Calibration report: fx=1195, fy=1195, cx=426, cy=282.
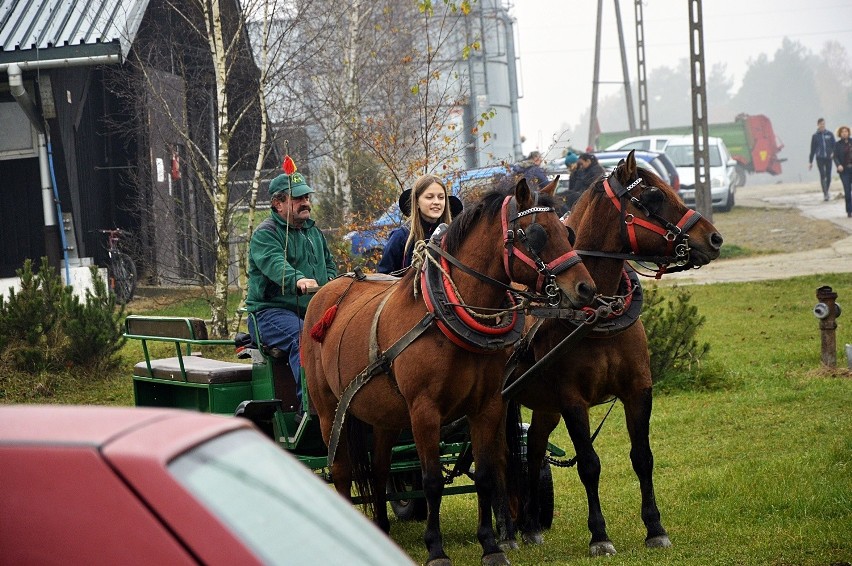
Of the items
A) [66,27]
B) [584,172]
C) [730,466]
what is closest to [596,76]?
[584,172]

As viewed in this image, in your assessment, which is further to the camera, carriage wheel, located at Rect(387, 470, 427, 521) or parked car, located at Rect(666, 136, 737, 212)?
parked car, located at Rect(666, 136, 737, 212)

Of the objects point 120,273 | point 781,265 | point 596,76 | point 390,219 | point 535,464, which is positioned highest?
point 596,76

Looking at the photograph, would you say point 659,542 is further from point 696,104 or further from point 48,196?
point 696,104

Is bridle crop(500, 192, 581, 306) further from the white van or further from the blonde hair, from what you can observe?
the white van

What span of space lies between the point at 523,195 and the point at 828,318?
19.3 feet

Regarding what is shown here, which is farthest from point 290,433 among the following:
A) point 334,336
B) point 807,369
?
point 807,369

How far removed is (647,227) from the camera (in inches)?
247

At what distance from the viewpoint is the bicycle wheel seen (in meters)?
18.0

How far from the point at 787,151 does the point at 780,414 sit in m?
95.4

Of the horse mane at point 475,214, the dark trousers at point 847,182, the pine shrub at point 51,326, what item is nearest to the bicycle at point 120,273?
the pine shrub at point 51,326

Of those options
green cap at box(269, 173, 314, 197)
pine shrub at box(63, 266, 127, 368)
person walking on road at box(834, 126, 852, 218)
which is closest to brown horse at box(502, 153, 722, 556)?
green cap at box(269, 173, 314, 197)

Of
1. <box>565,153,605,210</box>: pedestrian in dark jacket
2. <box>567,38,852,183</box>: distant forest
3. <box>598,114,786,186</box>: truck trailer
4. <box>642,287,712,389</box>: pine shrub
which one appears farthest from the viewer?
<box>567,38,852,183</box>: distant forest

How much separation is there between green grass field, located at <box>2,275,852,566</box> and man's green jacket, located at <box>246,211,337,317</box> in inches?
64.4

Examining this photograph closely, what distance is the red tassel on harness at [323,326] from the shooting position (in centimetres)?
672
